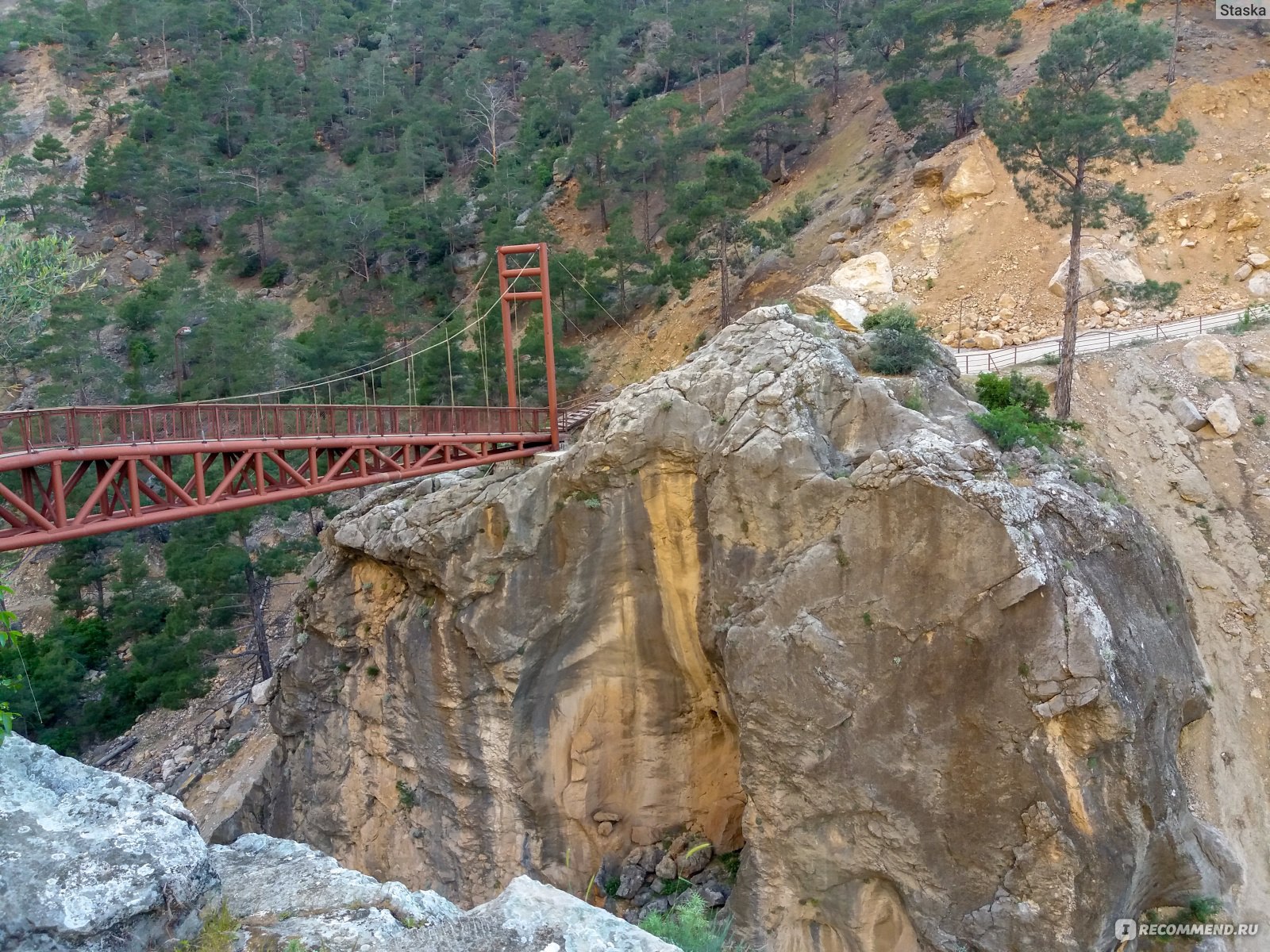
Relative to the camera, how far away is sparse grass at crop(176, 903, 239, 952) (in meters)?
6.53

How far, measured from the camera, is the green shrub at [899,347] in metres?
17.3

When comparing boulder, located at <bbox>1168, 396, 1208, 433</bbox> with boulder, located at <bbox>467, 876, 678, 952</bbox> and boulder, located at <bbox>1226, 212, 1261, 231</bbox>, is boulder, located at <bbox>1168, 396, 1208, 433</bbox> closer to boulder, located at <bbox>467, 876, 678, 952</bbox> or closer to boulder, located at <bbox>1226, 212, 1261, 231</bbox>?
boulder, located at <bbox>1226, 212, 1261, 231</bbox>

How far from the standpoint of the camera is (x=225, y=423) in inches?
678

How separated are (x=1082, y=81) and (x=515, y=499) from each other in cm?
1605

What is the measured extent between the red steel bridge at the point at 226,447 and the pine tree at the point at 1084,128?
457 inches

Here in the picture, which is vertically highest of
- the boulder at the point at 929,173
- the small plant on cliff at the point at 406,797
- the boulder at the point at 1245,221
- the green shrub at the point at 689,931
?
the boulder at the point at 929,173

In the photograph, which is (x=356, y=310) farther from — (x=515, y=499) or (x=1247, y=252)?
(x=1247, y=252)

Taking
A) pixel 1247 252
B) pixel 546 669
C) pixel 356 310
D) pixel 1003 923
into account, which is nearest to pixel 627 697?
pixel 546 669

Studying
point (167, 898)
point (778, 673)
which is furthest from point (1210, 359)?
point (167, 898)

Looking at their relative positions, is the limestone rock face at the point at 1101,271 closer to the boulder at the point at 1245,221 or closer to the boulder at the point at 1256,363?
the boulder at the point at 1245,221

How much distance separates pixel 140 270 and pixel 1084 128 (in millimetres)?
50649

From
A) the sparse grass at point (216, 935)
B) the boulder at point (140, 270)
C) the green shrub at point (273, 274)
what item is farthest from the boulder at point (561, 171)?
the sparse grass at point (216, 935)

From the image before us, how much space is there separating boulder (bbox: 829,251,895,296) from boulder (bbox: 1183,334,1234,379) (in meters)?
10.5

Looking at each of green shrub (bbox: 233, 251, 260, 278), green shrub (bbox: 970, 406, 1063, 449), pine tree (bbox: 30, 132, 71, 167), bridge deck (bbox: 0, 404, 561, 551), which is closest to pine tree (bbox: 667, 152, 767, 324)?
bridge deck (bbox: 0, 404, 561, 551)
